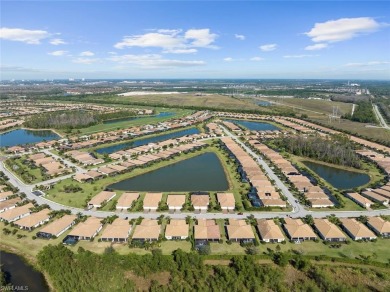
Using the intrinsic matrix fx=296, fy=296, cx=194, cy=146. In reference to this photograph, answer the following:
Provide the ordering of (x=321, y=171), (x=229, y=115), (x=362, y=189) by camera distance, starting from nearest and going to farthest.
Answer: (x=362, y=189)
(x=321, y=171)
(x=229, y=115)

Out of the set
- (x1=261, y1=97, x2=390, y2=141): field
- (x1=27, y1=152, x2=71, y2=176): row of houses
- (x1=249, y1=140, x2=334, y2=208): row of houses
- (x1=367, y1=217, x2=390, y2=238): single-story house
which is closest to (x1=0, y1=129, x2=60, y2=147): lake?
(x1=27, y1=152, x2=71, y2=176): row of houses

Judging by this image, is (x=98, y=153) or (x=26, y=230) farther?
(x=98, y=153)

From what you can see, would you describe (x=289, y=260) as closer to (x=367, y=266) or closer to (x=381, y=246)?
(x=367, y=266)

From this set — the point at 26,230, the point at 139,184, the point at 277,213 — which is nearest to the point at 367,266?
the point at 277,213

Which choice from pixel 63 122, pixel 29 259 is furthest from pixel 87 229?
pixel 63 122

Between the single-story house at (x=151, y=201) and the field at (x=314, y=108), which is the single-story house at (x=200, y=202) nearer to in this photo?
the single-story house at (x=151, y=201)

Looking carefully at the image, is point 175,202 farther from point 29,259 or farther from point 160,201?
point 29,259
